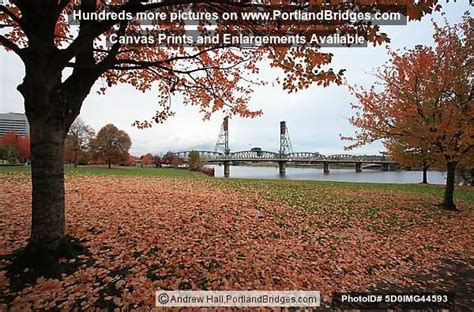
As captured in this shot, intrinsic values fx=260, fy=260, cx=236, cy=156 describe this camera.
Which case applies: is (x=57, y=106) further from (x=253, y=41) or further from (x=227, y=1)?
(x=253, y=41)

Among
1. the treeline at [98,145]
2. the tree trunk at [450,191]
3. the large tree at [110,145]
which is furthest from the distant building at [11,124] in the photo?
the tree trunk at [450,191]

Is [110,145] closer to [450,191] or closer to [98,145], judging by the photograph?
[98,145]

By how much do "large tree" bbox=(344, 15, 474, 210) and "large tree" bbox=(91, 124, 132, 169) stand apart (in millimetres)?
51340

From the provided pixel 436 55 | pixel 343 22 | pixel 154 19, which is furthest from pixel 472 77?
pixel 154 19

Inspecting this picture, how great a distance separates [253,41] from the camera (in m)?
6.09

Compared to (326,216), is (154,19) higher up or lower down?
higher up

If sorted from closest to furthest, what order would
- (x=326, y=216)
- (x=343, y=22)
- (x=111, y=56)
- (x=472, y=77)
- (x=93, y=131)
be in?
(x=343, y=22)
(x=111, y=56)
(x=326, y=216)
(x=472, y=77)
(x=93, y=131)

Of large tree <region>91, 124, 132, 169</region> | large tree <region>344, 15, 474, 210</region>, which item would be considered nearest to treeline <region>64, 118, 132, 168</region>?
large tree <region>91, 124, 132, 169</region>

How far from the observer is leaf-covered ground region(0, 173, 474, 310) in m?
3.88

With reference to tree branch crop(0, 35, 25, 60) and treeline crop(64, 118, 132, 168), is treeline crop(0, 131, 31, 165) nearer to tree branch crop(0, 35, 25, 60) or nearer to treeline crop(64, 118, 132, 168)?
treeline crop(64, 118, 132, 168)

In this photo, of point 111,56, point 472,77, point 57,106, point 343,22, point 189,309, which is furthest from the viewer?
point 472,77

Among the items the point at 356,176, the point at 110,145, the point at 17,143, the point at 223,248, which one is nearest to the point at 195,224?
the point at 223,248

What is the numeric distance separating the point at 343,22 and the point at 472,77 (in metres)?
11.0

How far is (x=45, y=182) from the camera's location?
404cm
